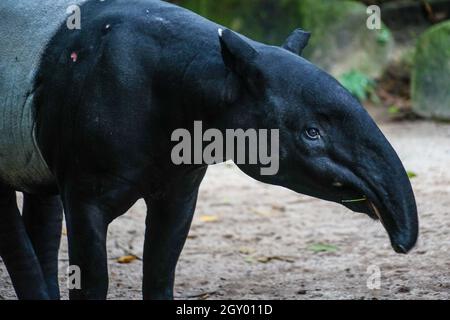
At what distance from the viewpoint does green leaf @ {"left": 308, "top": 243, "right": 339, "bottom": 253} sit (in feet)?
21.3

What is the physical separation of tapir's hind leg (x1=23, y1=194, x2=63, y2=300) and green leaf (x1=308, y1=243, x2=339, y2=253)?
2119 millimetres

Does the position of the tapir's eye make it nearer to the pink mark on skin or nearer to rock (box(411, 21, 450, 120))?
the pink mark on skin

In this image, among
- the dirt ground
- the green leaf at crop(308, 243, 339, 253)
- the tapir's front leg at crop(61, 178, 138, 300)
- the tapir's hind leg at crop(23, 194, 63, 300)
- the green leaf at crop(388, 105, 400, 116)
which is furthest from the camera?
the green leaf at crop(388, 105, 400, 116)

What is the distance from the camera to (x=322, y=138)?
12.2 feet

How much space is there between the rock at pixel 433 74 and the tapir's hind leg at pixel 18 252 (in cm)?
766

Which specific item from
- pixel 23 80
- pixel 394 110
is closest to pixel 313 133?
pixel 23 80

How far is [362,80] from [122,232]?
6.64m

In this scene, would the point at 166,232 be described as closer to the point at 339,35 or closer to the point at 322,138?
the point at 322,138

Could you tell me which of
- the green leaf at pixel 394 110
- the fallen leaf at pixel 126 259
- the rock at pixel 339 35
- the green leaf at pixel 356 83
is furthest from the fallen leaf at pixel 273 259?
the rock at pixel 339 35

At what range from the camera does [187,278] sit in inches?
231

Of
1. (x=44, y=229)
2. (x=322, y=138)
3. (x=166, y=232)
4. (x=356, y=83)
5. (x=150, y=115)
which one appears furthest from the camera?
(x=356, y=83)

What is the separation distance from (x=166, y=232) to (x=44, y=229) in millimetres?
951

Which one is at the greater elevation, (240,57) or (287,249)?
(240,57)

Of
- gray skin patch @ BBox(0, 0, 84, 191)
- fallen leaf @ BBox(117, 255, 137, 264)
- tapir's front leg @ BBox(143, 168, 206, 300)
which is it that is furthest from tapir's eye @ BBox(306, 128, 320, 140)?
fallen leaf @ BBox(117, 255, 137, 264)
